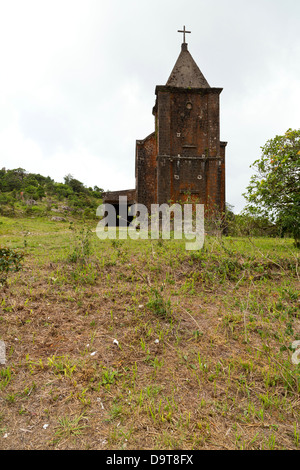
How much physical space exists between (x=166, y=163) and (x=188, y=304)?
43.8ft

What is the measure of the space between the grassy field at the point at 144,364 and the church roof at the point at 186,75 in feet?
51.3

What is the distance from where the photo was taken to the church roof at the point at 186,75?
18.2 metres

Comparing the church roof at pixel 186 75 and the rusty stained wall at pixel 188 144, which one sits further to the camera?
the church roof at pixel 186 75

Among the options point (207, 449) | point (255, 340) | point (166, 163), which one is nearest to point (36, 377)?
point (207, 449)

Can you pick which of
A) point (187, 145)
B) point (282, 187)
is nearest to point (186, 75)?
point (187, 145)

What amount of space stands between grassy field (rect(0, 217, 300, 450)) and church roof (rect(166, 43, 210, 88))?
51.3 feet

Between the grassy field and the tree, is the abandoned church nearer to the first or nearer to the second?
the tree

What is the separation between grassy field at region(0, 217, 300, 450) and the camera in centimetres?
255

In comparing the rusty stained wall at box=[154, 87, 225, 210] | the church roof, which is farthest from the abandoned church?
the church roof

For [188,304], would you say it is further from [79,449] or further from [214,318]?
[79,449]

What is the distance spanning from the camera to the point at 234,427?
257 centimetres

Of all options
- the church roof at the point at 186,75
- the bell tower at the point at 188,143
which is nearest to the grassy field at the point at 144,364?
the bell tower at the point at 188,143

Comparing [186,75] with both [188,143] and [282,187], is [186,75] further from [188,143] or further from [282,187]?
[282,187]

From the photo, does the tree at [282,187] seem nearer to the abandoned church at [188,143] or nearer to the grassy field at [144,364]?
the grassy field at [144,364]
